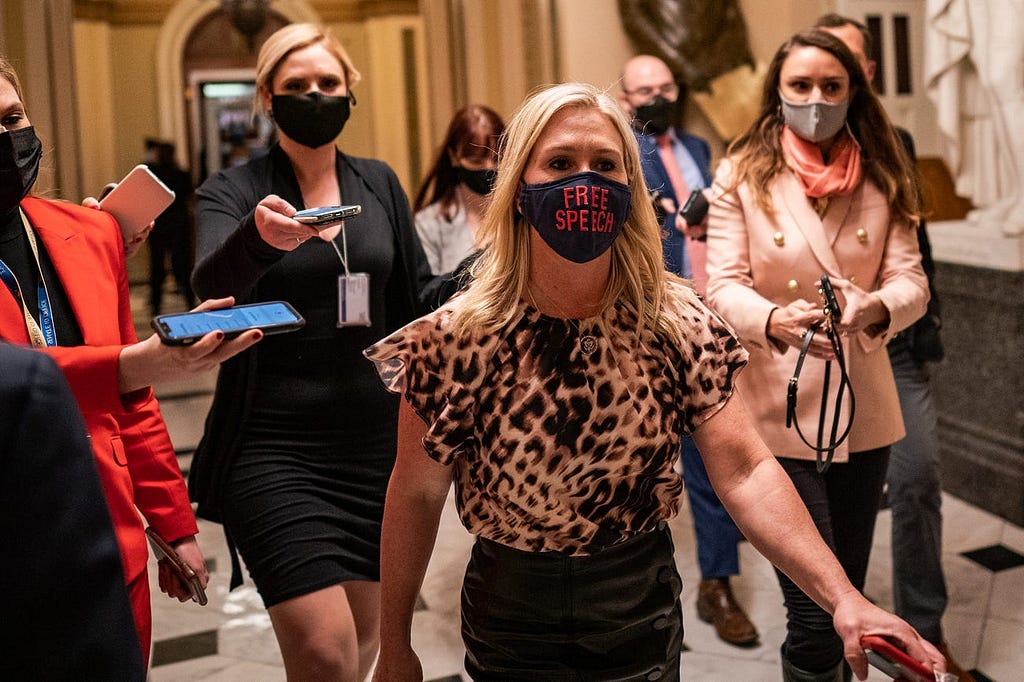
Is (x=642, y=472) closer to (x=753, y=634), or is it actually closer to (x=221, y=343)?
(x=221, y=343)

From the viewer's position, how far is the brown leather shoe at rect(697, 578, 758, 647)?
359cm

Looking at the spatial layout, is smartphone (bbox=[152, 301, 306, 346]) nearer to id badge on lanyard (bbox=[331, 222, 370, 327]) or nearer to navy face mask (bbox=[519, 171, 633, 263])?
navy face mask (bbox=[519, 171, 633, 263])

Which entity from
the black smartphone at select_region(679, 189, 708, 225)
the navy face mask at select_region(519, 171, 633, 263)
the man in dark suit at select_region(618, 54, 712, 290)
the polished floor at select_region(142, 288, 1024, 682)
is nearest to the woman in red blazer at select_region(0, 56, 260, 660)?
the navy face mask at select_region(519, 171, 633, 263)

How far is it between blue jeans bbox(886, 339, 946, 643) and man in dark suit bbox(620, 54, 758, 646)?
552 millimetres

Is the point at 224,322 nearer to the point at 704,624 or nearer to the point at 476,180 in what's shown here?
the point at 476,180

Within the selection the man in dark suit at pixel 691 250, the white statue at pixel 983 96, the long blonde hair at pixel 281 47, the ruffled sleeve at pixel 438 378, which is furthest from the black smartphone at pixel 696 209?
the white statue at pixel 983 96

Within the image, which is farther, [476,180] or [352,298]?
[476,180]

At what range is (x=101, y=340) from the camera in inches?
75.7

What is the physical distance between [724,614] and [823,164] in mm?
1638

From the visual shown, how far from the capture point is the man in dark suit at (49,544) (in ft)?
2.98

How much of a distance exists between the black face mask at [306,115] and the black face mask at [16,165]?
796 millimetres

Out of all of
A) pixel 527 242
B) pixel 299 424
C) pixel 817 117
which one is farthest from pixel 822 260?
pixel 299 424

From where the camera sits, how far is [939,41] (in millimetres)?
4805

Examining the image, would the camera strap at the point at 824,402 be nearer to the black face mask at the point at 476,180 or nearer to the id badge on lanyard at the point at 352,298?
the id badge on lanyard at the point at 352,298
